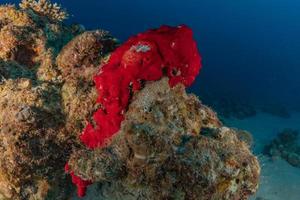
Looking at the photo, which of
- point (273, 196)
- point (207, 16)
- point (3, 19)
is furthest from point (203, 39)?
point (3, 19)

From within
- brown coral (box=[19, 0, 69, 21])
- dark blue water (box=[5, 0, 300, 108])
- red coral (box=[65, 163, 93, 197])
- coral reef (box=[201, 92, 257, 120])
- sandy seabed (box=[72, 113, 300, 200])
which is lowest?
red coral (box=[65, 163, 93, 197])

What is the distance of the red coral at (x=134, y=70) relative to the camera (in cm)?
482

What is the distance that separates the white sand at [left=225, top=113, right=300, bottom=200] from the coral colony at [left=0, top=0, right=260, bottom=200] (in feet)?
12.2

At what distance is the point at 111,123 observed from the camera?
4.89 m

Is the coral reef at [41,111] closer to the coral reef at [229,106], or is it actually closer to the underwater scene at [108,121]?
the underwater scene at [108,121]

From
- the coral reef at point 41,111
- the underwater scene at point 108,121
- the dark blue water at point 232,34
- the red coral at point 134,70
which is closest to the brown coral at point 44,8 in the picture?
the underwater scene at point 108,121

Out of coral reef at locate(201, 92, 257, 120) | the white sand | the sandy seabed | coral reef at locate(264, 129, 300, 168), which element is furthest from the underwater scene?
coral reef at locate(201, 92, 257, 120)

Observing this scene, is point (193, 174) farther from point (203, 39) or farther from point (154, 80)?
point (203, 39)

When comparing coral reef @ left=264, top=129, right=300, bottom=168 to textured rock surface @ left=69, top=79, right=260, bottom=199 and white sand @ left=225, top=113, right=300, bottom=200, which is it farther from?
textured rock surface @ left=69, top=79, right=260, bottom=199

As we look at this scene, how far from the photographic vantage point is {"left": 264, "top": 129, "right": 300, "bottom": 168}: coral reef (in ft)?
58.8

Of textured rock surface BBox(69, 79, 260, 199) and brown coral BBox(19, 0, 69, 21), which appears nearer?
textured rock surface BBox(69, 79, 260, 199)

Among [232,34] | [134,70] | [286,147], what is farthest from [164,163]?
[232,34]

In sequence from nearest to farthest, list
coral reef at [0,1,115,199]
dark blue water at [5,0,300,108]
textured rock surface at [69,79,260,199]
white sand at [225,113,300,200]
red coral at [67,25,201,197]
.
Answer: textured rock surface at [69,79,260,199]
red coral at [67,25,201,197]
coral reef at [0,1,115,199]
white sand at [225,113,300,200]
dark blue water at [5,0,300,108]

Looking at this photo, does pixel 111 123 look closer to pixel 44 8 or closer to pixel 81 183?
pixel 81 183
